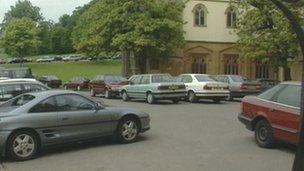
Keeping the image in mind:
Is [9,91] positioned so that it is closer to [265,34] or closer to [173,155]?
[173,155]

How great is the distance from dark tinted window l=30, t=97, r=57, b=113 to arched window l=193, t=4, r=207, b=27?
128 feet

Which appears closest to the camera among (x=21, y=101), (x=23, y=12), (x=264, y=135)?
(x=21, y=101)

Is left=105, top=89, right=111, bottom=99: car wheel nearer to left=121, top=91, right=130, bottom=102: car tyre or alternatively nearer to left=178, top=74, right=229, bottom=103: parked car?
left=121, top=91, right=130, bottom=102: car tyre

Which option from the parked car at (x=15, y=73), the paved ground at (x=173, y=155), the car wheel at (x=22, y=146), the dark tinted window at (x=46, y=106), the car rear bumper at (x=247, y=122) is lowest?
the paved ground at (x=173, y=155)

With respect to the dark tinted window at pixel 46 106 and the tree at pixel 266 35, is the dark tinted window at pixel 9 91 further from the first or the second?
the tree at pixel 266 35

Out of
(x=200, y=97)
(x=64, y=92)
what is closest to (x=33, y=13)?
(x=200, y=97)

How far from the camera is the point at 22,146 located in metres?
12.0

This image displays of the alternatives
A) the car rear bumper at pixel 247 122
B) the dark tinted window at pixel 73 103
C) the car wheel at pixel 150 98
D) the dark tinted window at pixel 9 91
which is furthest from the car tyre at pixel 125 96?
the dark tinted window at pixel 73 103

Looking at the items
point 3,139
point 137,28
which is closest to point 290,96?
point 3,139

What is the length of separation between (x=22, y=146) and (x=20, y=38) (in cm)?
8844

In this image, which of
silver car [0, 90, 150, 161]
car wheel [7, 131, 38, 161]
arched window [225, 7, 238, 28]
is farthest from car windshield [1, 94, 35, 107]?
arched window [225, 7, 238, 28]

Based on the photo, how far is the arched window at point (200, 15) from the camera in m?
50.9

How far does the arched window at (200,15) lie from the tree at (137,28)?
123 inches

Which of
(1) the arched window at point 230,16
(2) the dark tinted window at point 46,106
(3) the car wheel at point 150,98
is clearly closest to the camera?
(2) the dark tinted window at point 46,106
